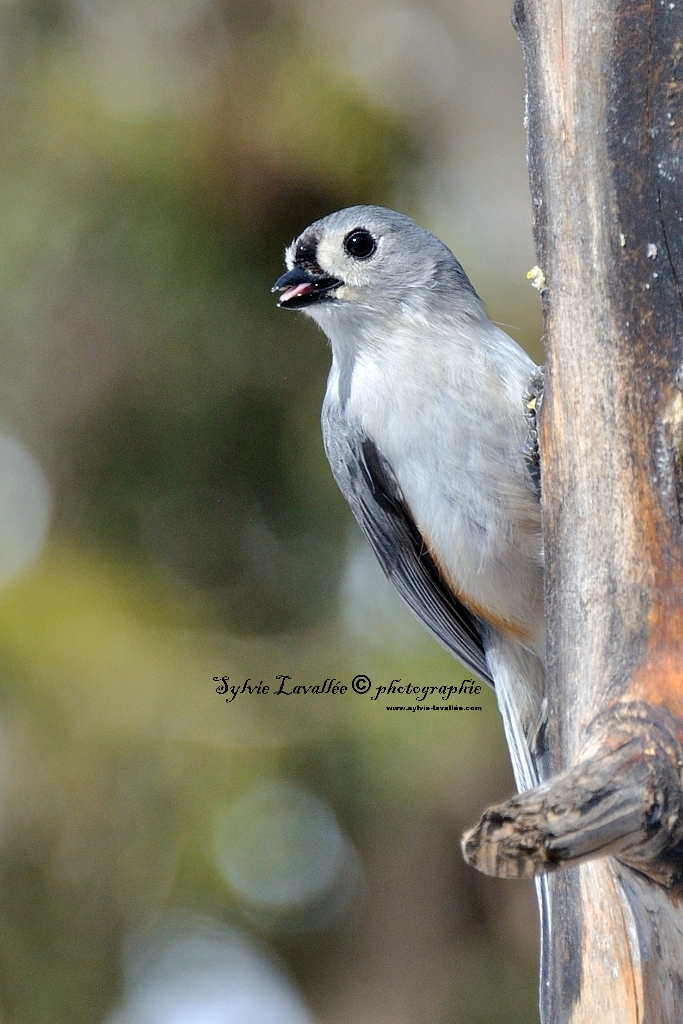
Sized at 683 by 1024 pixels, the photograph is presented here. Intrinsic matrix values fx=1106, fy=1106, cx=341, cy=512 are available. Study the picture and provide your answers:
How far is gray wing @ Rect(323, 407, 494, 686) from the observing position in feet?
10.6

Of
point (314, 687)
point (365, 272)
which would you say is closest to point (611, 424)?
point (365, 272)

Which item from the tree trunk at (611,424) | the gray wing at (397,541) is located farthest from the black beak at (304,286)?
the tree trunk at (611,424)

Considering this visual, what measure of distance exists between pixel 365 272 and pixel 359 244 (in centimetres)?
11

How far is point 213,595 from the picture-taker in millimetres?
5039

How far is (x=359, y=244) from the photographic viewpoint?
3.26m

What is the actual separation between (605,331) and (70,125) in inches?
155

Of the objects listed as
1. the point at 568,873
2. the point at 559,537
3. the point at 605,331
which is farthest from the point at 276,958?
the point at 605,331

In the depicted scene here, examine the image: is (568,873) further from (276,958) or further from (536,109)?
(276,958)

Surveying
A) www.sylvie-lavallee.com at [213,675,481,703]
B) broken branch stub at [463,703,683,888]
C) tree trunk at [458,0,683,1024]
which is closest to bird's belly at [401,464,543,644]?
tree trunk at [458,0,683,1024]

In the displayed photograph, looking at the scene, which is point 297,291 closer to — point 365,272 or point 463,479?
point 365,272

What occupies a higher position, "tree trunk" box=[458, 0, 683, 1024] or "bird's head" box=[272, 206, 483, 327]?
"bird's head" box=[272, 206, 483, 327]

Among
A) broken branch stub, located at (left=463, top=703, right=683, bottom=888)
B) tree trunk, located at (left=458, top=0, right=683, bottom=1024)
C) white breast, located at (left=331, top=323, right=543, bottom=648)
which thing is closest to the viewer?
broken branch stub, located at (left=463, top=703, right=683, bottom=888)

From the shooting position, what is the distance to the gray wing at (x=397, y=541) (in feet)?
10.6

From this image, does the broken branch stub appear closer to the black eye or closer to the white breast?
the white breast
